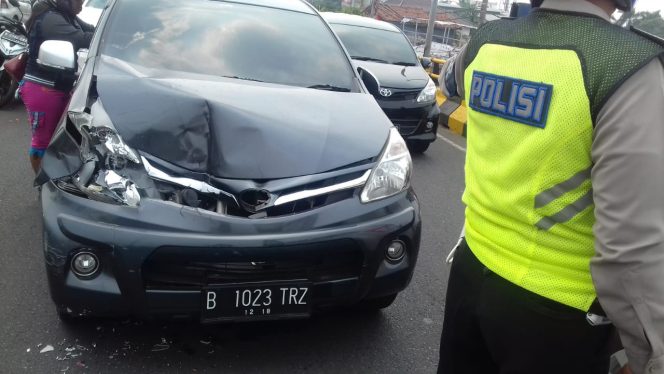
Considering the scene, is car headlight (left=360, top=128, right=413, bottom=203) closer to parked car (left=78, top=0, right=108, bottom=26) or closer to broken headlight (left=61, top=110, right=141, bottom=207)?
Result: broken headlight (left=61, top=110, right=141, bottom=207)

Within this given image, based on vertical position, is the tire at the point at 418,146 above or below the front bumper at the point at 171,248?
below

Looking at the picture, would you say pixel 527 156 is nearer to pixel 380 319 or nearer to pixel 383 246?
pixel 383 246

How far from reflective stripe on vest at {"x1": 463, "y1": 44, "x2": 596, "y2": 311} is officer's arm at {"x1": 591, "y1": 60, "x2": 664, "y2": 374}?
86mm

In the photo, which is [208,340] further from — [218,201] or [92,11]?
[92,11]

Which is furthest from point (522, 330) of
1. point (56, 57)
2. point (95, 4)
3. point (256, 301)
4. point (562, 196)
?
point (95, 4)

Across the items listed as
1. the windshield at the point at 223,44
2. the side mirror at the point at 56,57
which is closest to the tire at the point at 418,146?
the windshield at the point at 223,44

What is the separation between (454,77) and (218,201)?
1.12 meters

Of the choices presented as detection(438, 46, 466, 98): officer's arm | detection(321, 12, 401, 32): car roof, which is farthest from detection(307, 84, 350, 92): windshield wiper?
detection(321, 12, 401, 32): car roof

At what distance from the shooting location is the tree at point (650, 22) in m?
1.49

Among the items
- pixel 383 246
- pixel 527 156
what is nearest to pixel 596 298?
pixel 527 156

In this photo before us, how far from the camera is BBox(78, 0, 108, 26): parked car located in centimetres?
903

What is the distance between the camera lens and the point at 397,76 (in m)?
7.33

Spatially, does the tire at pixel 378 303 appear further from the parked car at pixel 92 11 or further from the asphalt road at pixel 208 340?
the parked car at pixel 92 11

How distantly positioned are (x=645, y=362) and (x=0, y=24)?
28.1 feet
